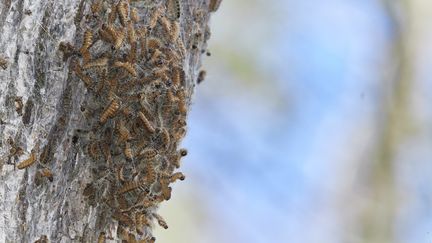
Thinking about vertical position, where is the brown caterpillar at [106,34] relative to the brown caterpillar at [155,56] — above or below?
below

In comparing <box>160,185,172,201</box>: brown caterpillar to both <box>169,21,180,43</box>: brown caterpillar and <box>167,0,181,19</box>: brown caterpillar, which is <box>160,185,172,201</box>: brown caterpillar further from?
<box>167,0,181,19</box>: brown caterpillar

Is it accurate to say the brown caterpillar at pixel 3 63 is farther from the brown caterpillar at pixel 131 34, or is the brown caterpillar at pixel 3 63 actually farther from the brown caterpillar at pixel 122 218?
the brown caterpillar at pixel 122 218

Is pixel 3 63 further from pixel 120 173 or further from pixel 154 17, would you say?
pixel 154 17

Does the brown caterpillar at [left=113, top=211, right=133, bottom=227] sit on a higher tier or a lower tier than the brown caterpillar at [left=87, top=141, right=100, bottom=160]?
lower

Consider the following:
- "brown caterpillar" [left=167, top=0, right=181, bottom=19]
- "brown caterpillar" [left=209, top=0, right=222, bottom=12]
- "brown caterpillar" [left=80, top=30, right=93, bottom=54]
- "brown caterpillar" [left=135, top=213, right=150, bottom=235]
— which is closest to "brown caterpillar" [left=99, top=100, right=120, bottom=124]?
"brown caterpillar" [left=80, top=30, right=93, bottom=54]

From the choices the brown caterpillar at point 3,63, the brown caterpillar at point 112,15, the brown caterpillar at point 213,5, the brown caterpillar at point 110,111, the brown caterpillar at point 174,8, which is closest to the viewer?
the brown caterpillar at point 3,63

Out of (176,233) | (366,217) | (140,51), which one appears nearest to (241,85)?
(176,233)

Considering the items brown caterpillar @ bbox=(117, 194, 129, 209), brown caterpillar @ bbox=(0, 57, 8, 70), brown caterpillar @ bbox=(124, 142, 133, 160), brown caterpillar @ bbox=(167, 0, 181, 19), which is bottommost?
brown caterpillar @ bbox=(117, 194, 129, 209)

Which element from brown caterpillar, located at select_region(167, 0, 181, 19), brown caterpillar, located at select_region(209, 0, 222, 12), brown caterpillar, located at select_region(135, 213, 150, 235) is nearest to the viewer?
brown caterpillar, located at select_region(135, 213, 150, 235)

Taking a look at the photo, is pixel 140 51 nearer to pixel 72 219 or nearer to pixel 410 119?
pixel 72 219

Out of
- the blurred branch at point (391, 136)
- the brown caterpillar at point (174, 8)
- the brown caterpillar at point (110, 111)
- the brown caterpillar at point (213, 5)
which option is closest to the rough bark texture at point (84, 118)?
the brown caterpillar at point (110, 111)
